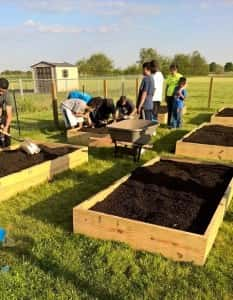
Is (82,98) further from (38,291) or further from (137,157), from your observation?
(38,291)

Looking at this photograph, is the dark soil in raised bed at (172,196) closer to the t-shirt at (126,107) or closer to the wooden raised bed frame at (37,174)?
the wooden raised bed frame at (37,174)

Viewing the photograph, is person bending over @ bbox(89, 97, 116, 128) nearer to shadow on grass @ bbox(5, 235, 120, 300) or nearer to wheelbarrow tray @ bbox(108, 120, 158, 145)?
wheelbarrow tray @ bbox(108, 120, 158, 145)

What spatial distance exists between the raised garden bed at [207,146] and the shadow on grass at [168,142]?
42 centimetres

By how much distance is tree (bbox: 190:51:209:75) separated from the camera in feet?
188

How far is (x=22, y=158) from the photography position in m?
5.57

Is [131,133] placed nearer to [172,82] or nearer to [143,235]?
[143,235]

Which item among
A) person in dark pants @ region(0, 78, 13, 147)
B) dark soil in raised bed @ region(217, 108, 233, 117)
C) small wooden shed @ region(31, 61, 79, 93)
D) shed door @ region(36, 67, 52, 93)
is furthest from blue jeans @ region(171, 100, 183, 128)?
small wooden shed @ region(31, 61, 79, 93)

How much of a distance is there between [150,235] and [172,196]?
3.27 ft

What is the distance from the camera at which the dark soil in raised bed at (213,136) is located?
22.8 feet

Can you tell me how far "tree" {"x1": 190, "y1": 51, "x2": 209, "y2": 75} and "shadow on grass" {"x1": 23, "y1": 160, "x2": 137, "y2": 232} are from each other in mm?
55060

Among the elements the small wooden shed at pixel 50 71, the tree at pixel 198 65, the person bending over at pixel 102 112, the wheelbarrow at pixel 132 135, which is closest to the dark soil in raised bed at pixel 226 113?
the person bending over at pixel 102 112

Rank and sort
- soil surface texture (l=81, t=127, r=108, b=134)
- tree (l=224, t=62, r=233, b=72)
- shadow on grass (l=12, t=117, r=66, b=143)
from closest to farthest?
soil surface texture (l=81, t=127, r=108, b=134)
shadow on grass (l=12, t=117, r=66, b=143)
tree (l=224, t=62, r=233, b=72)

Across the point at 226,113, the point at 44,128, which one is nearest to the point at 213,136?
the point at 226,113

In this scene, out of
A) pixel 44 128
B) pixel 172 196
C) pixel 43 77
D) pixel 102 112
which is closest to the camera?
pixel 172 196
